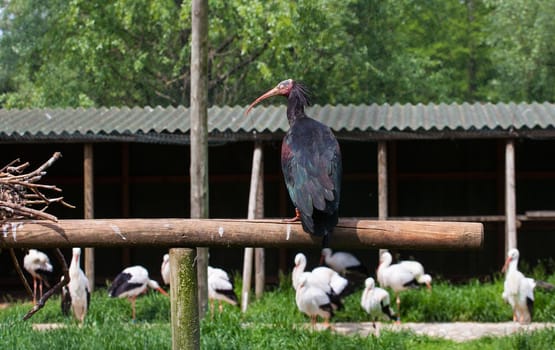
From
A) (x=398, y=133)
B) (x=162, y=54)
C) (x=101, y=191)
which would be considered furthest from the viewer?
(x=162, y=54)

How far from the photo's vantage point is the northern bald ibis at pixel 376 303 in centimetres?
1038

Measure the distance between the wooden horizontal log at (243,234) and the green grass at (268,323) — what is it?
10.8 feet

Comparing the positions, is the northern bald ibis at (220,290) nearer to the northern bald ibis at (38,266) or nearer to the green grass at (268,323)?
the green grass at (268,323)

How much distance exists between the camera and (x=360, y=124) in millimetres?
11797

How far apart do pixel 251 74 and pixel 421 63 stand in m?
4.85

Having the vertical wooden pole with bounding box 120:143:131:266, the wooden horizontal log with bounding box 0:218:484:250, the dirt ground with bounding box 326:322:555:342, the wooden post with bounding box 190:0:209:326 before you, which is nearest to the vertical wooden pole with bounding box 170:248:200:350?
the wooden horizontal log with bounding box 0:218:484:250

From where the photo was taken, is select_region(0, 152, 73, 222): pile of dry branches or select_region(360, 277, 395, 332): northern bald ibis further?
select_region(360, 277, 395, 332): northern bald ibis

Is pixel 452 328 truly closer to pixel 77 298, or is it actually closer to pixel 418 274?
pixel 418 274

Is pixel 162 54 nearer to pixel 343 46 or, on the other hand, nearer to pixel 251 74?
pixel 251 74

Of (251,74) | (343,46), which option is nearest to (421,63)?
(343,46)

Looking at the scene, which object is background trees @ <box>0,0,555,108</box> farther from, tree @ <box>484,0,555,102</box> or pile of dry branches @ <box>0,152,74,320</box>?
pile of dry branches @ <box>0,152,74,320</box>

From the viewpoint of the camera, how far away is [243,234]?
4992mm

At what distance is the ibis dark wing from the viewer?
195 inches

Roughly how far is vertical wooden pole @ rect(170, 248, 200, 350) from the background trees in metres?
16.1
